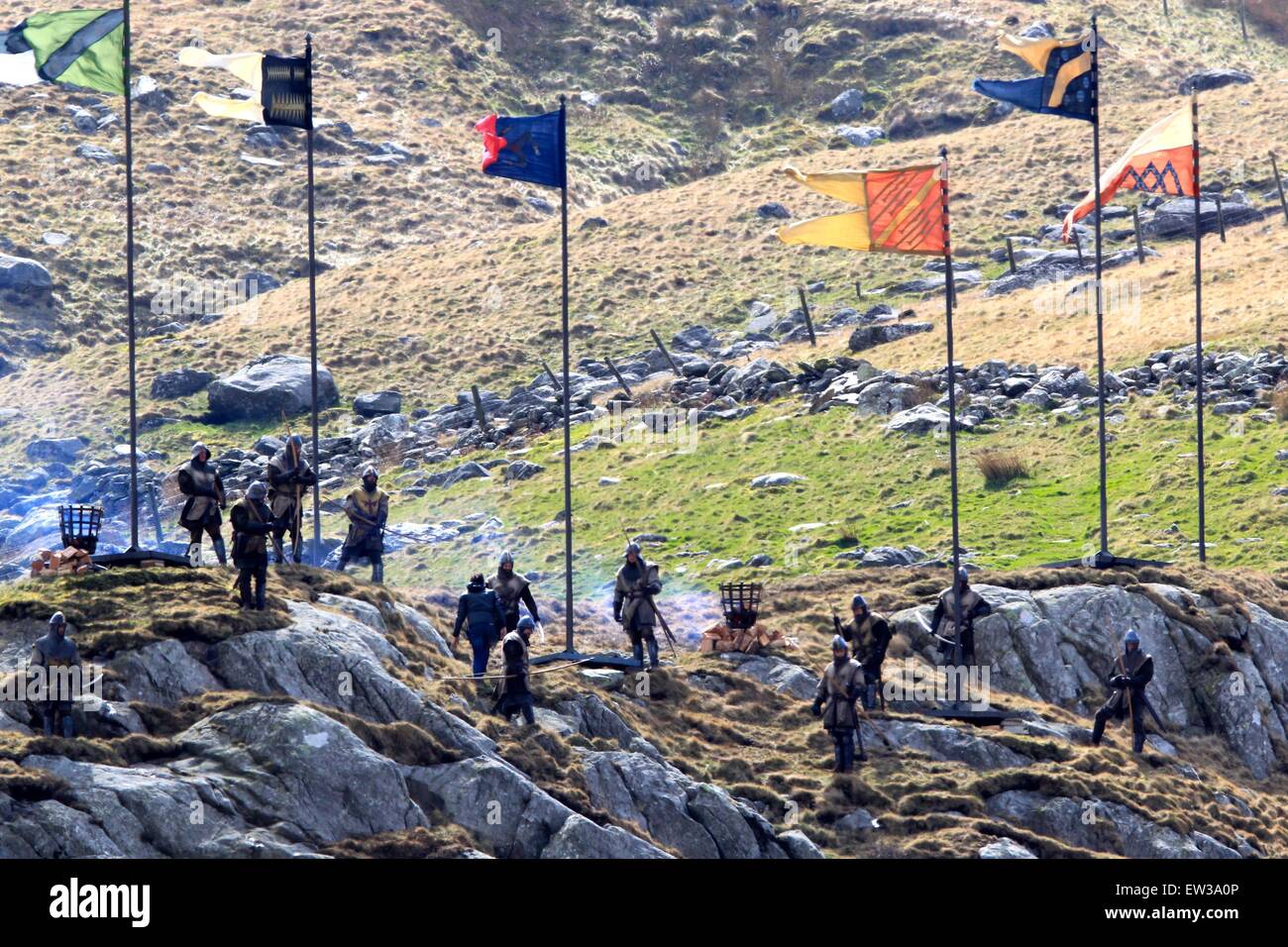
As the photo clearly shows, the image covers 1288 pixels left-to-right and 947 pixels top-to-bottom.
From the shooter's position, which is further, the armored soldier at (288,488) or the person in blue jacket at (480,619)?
the armored soldier at (288,488)

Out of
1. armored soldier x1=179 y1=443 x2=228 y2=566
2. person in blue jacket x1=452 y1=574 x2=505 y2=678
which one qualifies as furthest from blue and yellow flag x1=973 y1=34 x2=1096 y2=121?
armored soldier x1=179 y1=443 x2=228 y2=566

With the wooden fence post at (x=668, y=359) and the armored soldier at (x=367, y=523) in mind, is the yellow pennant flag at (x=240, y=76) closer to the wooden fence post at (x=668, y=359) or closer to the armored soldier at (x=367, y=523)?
the armored soldier at (x=367, y=523)

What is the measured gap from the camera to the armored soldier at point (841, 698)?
132 ft

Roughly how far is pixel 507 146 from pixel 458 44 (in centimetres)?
9296

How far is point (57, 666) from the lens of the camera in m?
34.6

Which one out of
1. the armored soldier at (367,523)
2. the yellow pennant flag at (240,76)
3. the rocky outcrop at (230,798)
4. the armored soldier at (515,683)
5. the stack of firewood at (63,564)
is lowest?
the rocky outcrop at (230,798)

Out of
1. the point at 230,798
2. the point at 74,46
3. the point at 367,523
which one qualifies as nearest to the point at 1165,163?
the point at 367,523

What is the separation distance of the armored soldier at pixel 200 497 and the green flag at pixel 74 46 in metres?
7.47

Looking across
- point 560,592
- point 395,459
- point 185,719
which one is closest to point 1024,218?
point 395,459

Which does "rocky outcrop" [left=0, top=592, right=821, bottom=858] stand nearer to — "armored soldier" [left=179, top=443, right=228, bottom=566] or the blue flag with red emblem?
"armored soldier" [left=179, top=443, right=228, bottom=566]

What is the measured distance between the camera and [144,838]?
3228 cm

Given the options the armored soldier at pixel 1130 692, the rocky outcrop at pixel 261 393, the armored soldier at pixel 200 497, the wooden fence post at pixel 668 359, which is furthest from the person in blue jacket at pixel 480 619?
the wooden fence post at pixel 668 359

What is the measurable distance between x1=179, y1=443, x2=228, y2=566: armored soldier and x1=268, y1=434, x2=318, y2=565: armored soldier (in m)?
0.96

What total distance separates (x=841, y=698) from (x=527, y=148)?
1272 cm
